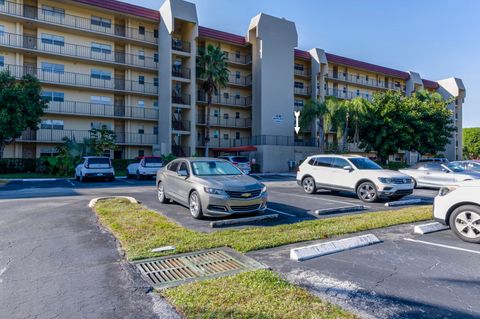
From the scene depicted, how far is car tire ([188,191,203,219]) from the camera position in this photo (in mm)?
7917

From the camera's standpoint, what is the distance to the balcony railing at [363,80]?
42844 millimetres

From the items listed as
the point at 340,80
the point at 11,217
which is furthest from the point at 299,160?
the point at 11,217

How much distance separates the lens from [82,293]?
3834 mm

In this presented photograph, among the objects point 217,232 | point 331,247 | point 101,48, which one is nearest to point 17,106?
point 101,48

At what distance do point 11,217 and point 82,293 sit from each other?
6046 mm

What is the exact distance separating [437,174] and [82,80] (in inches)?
1150

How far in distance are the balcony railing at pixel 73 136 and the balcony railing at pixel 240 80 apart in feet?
35.9

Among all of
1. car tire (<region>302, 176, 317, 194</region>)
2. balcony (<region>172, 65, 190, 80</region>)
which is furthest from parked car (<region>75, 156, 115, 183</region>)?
balcony (<region>172, 65, 190, 80</region>)

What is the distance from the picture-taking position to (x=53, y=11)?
28016 millimetres

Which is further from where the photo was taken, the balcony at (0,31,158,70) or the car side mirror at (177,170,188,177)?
the balcony at (0,31,158,70)

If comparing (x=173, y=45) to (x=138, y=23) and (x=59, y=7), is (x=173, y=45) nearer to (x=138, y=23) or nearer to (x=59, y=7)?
(x=138, y=23)

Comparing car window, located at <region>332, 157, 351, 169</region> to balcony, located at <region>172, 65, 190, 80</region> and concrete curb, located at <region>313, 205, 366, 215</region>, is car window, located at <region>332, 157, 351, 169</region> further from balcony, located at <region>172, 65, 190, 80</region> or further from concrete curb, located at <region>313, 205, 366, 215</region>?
balcony, located at <region>172, 65, 190, 80</region>

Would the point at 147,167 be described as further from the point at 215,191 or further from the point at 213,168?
the point at 215,191

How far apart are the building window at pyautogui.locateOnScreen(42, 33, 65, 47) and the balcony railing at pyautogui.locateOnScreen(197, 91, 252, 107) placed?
1367cm
